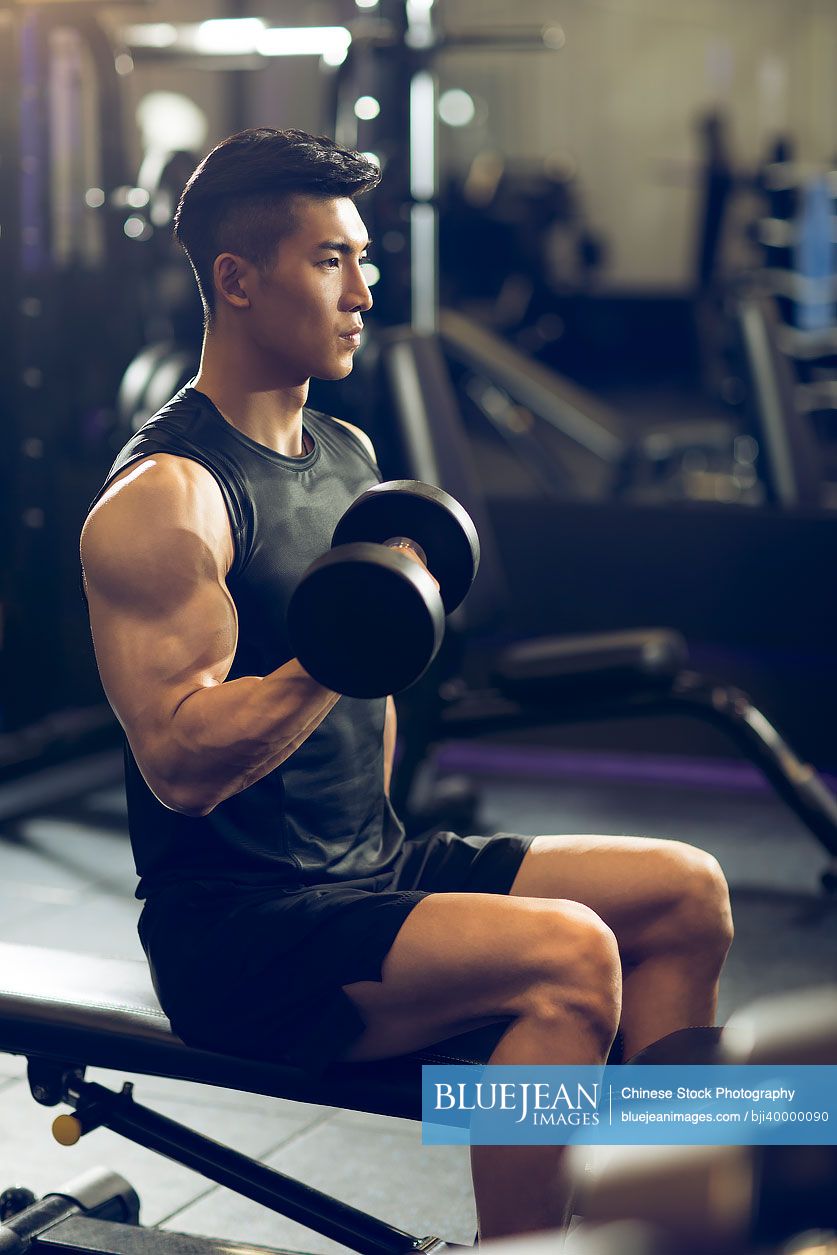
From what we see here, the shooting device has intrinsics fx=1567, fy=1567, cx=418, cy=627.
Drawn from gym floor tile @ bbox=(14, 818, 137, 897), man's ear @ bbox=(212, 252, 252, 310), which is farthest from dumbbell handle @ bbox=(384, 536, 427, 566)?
gym floor tile @ bbox=(14, 818, 137, 897)

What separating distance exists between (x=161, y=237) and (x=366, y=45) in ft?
2.61

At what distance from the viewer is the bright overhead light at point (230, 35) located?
3.92 meters

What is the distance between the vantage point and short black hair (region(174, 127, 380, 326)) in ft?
5.07

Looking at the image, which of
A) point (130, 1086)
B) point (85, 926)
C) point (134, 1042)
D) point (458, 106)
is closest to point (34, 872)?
point (85, 926)

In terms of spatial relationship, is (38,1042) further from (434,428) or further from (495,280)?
(495,280)

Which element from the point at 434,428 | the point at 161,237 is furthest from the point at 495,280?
the point at 434,428

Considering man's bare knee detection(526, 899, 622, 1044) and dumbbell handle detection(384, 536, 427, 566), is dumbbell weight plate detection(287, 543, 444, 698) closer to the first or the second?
dumbbell handle detection(384, 536, 427, 566)

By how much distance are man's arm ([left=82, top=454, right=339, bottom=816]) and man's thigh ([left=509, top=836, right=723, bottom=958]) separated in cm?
35

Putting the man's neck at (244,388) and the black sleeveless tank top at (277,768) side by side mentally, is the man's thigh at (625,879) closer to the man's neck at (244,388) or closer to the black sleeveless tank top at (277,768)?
the black sleeveless tank top at (277,768)

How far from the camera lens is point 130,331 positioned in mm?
4465

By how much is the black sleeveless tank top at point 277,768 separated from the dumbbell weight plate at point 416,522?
0.11 m

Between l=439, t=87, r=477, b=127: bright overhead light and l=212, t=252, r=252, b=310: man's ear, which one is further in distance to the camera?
l=439, t=87, r=477, b=127: bright overhead light

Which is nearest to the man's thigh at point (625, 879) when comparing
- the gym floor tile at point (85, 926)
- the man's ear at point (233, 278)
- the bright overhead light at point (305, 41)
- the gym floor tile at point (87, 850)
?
the man's ear at point (233, 278)

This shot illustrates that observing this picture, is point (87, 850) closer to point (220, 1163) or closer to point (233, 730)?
point (220, 1163)
